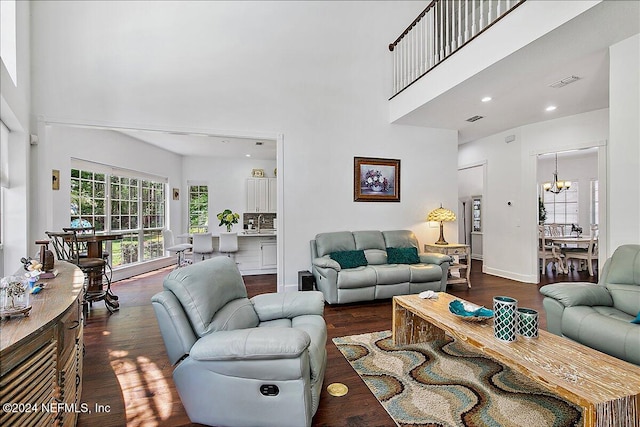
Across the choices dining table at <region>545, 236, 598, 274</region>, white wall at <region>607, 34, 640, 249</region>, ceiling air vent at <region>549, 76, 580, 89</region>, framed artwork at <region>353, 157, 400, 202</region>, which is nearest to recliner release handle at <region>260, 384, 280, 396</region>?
white wall at <region>607, 34, 640, 249</region>

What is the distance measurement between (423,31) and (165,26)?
3.67 metres

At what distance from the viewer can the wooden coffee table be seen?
125cm

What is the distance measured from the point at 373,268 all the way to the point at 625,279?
2.44 metres

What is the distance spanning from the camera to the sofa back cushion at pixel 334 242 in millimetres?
4520

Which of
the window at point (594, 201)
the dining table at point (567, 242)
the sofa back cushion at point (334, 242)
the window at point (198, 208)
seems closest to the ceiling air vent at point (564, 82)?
the sofa back cushion at point (334, 242)

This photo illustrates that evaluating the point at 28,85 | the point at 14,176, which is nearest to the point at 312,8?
the point at 28,85

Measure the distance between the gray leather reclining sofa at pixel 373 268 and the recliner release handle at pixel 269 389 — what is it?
7.94 ft

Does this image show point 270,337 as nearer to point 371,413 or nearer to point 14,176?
point 371,413

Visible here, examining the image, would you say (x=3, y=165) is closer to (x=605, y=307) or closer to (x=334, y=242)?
(x=334, y=242)

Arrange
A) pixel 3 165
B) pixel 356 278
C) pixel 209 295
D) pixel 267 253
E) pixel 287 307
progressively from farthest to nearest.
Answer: pixel 267 253
pixel 356 278
pixel 3 165
pixel 287 307
pixel 209 295

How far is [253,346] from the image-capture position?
1537mm

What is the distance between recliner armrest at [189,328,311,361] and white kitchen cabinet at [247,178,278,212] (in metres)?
6.43

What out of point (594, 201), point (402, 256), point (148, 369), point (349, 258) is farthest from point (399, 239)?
point (594, 201)

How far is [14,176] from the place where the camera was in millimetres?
3289
